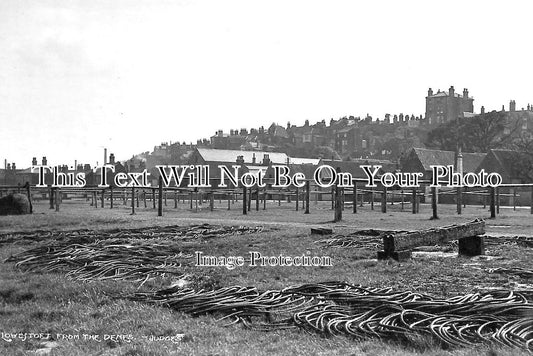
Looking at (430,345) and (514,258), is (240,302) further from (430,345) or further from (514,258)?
(514,258)

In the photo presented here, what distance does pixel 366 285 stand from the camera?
755 centimetres

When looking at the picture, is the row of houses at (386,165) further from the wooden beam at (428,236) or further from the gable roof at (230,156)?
the wooden beam at (428,236)

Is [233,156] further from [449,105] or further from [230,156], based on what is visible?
[449,105]

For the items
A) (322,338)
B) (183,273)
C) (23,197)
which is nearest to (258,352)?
(322,338)

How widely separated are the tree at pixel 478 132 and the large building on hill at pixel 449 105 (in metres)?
1.41

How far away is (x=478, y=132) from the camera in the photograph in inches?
2532

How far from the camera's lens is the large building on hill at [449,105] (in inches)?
2667

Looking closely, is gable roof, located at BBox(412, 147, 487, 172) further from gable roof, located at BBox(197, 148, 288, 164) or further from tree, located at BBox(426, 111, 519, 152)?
gable roof, located at BBox(197, 148, 288, 164)

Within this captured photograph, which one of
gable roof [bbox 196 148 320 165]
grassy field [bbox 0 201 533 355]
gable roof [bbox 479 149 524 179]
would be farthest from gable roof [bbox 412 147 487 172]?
grassy field [bbox 0 201 533 355]

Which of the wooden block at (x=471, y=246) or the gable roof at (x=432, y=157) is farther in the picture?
the gable roof at (x=432, y=157)

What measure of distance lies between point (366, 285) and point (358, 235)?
638 cm

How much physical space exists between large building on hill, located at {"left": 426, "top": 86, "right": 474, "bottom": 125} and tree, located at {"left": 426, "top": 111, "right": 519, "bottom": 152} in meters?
1.41

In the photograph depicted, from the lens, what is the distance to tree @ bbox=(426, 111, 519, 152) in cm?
6128

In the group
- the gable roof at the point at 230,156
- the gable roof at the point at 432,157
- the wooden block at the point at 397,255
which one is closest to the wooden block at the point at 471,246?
the wooden block at the point at 397,255
